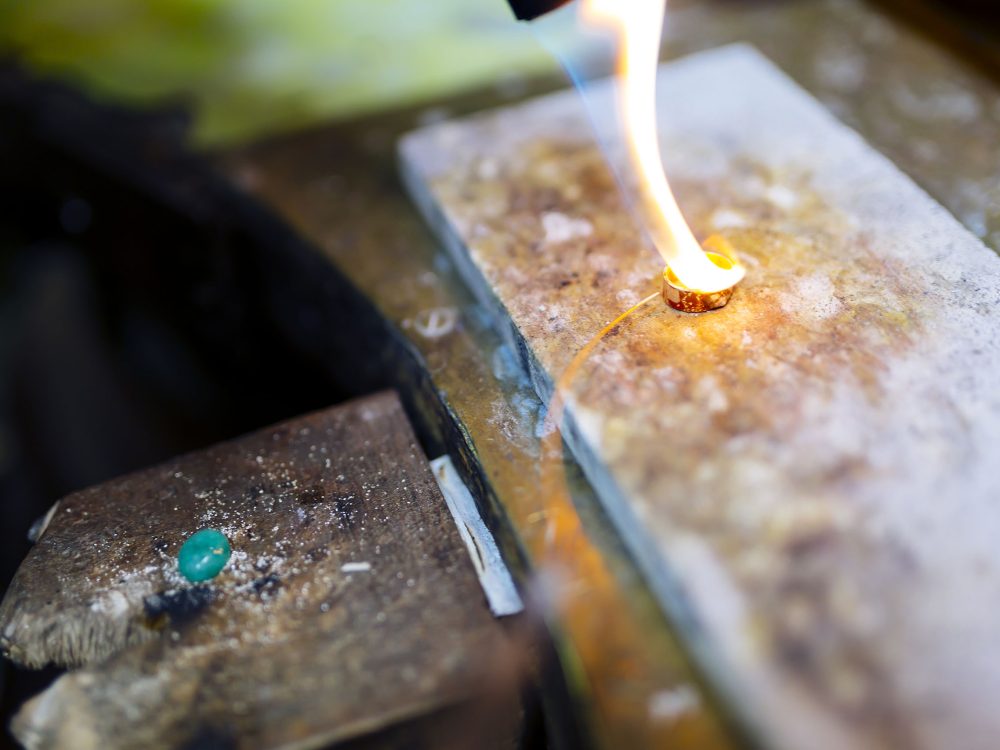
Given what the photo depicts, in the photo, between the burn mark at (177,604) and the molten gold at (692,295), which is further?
the molten gold at (692,295)

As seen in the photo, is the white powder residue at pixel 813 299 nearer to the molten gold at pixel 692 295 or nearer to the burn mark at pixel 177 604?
the molten gold at pixel 692 295

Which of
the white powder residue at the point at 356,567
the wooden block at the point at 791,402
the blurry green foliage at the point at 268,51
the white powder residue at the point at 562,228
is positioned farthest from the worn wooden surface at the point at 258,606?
the blurry green foliage at the point at 268,51

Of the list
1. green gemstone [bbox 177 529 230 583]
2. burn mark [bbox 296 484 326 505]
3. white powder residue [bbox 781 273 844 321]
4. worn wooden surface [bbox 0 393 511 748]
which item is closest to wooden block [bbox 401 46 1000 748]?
white powder residue [bbox 781 273 844 321]

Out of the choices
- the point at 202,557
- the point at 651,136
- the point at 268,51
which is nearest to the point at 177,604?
the point at 202,557

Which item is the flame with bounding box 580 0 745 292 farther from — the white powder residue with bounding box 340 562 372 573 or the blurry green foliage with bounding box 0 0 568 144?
the blurry green foliage with bounding box 0 0 568 144

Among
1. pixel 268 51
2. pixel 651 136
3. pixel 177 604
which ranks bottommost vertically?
pixel 177 604

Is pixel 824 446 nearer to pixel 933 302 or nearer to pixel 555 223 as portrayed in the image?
pixel 933 302

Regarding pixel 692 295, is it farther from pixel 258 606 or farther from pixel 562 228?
pixel 258 606
